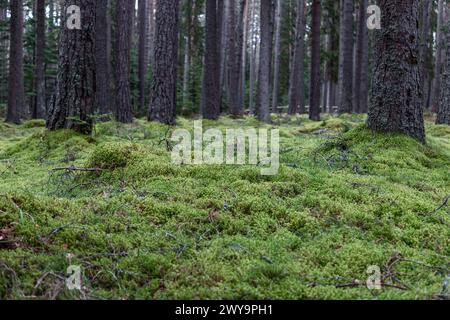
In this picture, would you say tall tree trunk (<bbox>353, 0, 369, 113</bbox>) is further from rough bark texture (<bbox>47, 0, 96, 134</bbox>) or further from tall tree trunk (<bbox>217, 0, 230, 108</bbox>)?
rough bark texture (<bbox>47, 0, 96, 134</bbox>)

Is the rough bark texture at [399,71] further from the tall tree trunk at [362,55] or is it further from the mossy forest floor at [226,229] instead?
the tall tree trunk at [362,55]

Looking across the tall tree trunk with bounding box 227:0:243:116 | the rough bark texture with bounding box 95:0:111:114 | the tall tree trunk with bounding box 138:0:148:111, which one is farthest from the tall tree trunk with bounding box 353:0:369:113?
the tall tree trunk with bounding box 138:0:148:111

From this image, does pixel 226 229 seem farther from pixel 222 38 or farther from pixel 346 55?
pixel 222 38

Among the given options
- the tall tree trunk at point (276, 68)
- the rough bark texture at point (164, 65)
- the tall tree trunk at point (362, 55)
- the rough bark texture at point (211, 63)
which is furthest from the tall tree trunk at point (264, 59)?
the tall tree trunk at point (276, 68)

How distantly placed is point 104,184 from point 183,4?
29.7 meters

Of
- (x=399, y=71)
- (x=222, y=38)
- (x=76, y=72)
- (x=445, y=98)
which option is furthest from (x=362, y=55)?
(x=76, y=72)

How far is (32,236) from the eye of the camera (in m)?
3.08

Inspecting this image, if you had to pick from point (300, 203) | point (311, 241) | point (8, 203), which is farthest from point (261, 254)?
point (8, 203)

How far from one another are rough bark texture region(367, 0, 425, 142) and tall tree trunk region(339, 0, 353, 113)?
10.3m

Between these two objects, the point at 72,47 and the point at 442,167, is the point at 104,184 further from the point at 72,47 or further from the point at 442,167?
the point at 442,167

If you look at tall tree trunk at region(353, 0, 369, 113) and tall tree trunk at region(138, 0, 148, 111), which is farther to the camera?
tall tree trunk at region(138, 0, 148, 111)

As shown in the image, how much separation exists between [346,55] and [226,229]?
14.3m

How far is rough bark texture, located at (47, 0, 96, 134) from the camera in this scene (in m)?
7.28

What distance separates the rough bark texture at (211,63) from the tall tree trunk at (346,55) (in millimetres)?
4720
